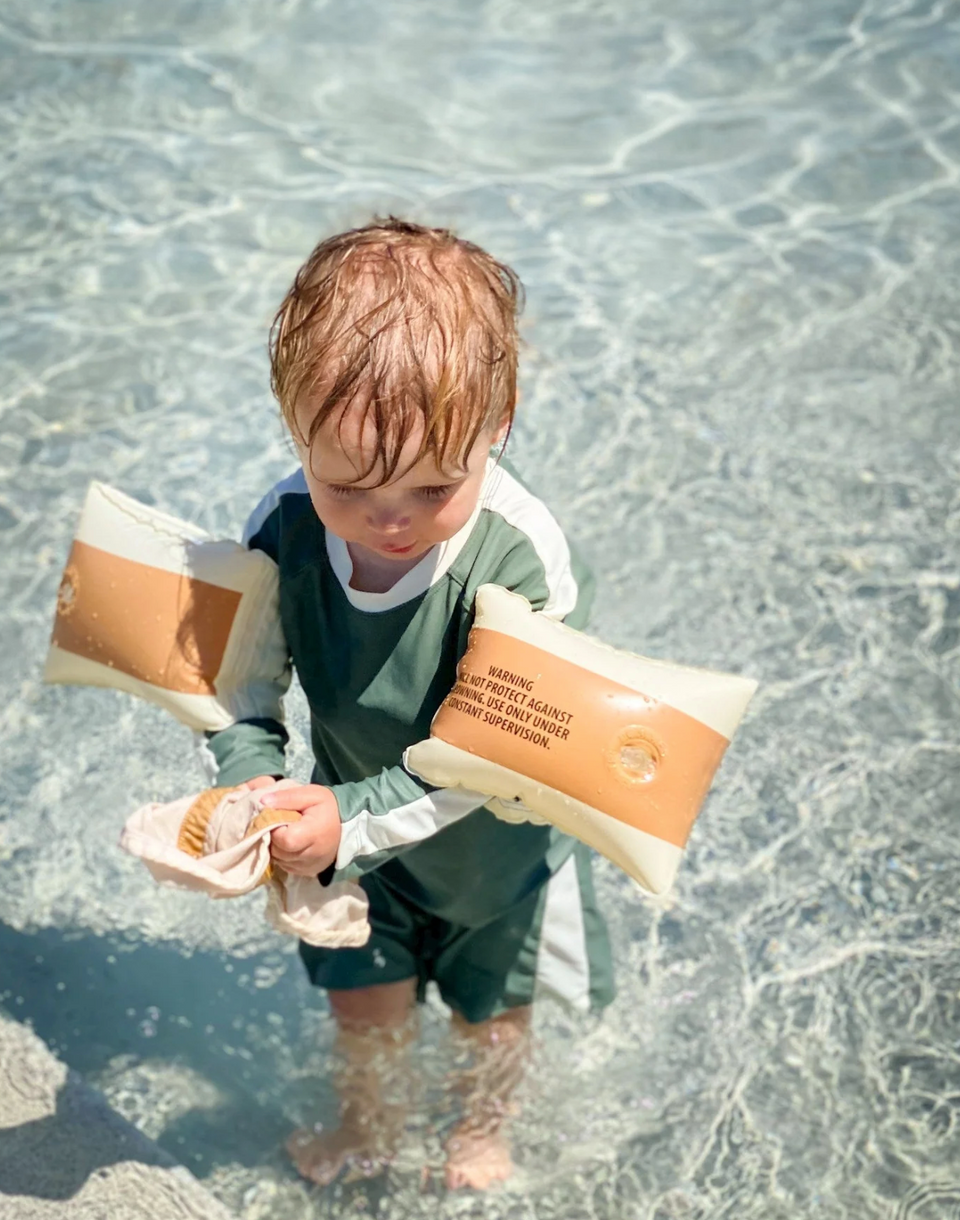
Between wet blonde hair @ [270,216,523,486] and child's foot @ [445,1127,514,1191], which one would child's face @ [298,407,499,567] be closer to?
wet blonde hair @ [270,216,523,486]

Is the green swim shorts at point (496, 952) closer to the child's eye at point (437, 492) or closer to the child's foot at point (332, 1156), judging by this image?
the child's foot at point (332, 1156)

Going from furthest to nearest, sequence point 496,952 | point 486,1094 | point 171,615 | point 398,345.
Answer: point 486,1094 < point 496,952 < point 171,615 < point 398,345

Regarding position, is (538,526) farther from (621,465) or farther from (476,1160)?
(621,465)

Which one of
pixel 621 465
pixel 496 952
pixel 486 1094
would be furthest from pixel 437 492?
pixel 621 465

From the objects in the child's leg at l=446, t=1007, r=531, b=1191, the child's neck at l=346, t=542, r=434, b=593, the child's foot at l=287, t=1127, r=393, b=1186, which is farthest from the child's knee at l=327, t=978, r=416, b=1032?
the child's neck at l=346, t=542, r=434, b=593

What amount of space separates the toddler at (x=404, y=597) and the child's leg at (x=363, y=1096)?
62 millimetres

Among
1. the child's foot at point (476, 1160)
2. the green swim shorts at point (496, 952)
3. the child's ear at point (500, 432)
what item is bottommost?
the child's foot at point (476, 1160)

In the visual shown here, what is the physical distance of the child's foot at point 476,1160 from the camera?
9.33ft

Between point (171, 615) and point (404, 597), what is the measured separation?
0.46 m

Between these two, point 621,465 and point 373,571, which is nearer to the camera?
point 373,571


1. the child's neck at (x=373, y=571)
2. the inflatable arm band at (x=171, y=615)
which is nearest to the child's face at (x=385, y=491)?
the child's neck at (x=373, y=571)

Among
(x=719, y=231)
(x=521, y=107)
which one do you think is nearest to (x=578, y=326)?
(x=719, y=231)

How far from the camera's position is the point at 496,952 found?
253 cm

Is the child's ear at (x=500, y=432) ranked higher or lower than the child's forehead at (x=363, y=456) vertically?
higher
